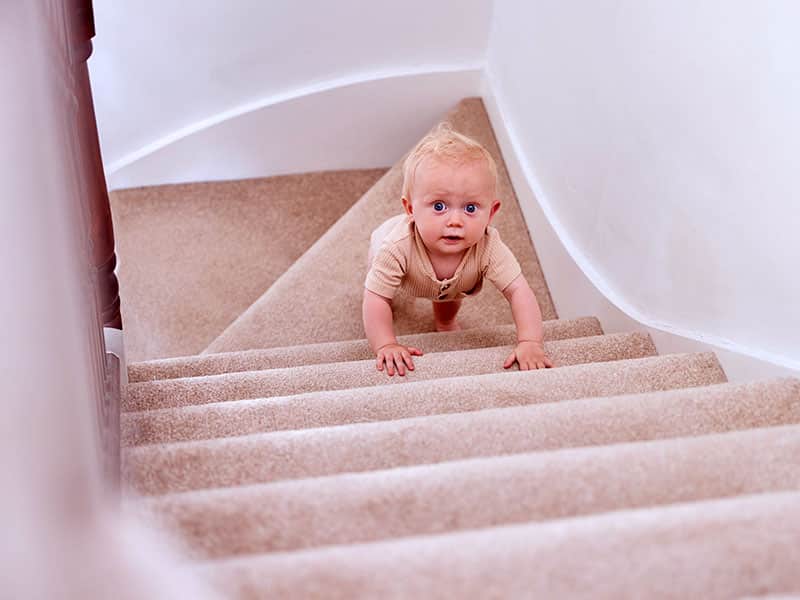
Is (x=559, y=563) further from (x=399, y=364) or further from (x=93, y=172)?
(x=93, y=172)

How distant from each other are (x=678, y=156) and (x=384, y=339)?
31.2 inches

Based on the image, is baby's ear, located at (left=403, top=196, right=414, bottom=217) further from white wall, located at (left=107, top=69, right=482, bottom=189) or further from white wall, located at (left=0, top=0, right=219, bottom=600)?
white wall, located at (left=107, top=69, right=482, bottom=189)

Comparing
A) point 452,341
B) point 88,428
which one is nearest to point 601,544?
point 88,428

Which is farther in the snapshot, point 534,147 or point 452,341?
point 534,147

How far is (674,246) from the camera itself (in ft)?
6.55

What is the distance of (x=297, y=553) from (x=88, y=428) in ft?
0.93

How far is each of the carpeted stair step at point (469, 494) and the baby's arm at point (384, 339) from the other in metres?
0.78

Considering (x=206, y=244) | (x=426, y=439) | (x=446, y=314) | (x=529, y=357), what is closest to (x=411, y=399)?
(x=426, y=439)

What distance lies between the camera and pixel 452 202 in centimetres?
197

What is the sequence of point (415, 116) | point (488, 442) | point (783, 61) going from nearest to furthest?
1. point (488, 442)
2. point (783, 61)
3. point (415, 116)

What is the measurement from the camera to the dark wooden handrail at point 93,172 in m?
1.56

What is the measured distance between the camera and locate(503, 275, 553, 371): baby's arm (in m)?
1.94

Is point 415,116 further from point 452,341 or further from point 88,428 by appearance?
point 88,428

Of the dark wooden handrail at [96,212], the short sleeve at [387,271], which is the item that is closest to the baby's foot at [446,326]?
the short sleeve at [387,271]
